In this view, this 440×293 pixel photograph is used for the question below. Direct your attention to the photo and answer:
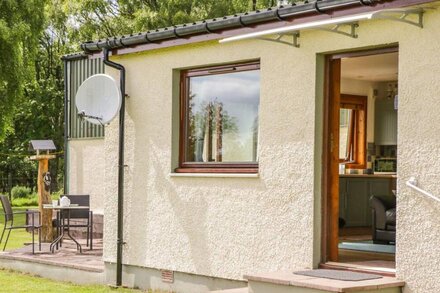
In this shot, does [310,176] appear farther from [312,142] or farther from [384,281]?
[384,281]

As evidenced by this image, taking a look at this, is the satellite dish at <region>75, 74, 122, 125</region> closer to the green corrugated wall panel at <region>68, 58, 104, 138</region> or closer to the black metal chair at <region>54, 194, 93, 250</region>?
the black metal chair at <region>54, 194, 93, 250</region>

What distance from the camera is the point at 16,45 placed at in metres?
26.7

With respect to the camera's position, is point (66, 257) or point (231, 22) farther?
point (66, 257)

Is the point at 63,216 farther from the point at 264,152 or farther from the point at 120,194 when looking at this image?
the point at 264,152

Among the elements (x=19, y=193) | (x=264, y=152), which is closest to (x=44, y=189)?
(x=264, y=152)

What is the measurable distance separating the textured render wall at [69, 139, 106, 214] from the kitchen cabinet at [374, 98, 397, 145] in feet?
22.2

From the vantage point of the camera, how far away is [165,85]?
10.9 m

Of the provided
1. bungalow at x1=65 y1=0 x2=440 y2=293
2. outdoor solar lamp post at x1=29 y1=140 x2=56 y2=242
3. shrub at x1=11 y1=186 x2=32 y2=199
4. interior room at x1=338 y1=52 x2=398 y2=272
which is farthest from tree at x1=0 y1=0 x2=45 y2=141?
bungalow at x1=65 y1=0 x2=440 y2=293

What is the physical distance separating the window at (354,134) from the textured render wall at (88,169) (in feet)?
20.7

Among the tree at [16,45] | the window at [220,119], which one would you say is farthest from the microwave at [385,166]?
the tree at [16,45]

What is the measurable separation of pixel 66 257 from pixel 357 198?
5.08m

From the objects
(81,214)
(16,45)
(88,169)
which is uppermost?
(16,45)

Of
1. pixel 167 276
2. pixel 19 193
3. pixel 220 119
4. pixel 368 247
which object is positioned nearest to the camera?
pixel 220 119

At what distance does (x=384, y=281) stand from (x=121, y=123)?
4820mm
